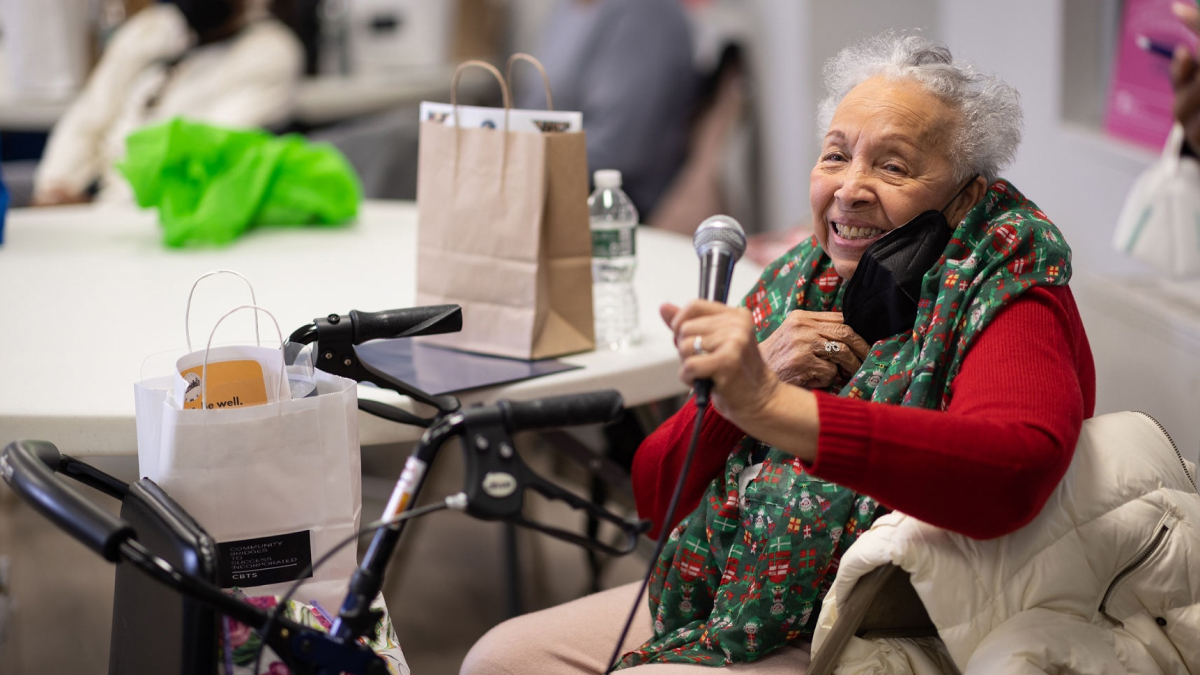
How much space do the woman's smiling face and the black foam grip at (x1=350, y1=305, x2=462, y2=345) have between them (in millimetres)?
458

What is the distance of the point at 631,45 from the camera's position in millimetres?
3826

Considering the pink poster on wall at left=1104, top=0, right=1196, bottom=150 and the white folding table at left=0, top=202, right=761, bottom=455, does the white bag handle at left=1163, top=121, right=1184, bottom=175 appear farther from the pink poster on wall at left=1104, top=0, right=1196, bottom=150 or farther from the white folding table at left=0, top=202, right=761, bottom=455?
the white folding table at left=0, top=202, right=761, bottom=455

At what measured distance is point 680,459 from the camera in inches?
53.0

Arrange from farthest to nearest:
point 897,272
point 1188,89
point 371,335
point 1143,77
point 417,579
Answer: point 417,579 → point 1143,77 → point 1188,89 → point 371,335 → point 897,272

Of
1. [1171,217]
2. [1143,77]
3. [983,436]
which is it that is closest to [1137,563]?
[983,436]

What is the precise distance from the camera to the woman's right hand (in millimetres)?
1259

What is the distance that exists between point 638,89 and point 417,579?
1849mm

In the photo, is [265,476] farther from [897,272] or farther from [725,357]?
[897,272]

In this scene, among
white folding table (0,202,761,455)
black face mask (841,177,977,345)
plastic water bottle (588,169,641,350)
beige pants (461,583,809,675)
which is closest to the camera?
black face mask (841,177,977,345)

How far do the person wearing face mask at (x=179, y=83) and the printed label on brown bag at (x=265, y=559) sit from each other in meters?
3.01

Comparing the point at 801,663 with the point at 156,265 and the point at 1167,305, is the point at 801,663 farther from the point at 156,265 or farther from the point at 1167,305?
the point at 156,265

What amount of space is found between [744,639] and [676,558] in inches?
6.0

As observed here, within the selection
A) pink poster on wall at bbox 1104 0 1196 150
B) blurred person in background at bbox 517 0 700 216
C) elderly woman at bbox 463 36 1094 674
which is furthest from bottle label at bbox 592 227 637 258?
blurred person in background at bbox 517 0 700 216

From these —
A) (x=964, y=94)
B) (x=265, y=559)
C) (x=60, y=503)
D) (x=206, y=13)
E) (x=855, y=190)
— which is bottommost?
(x=265, y=559)
